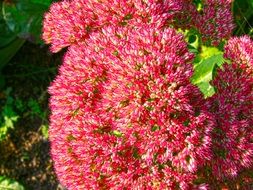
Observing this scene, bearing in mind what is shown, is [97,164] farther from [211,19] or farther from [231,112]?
[211,19]

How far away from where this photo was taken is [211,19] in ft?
8.43

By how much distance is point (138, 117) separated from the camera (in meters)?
2.08

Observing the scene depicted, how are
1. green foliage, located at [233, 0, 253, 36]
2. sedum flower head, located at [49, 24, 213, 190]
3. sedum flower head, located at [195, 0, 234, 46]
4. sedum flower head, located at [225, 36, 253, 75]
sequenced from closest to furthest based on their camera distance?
sedum flower head, located at [49, 24, 213, 190] < sedum flower head, located at [225, 36, 253, 75] < sedum flower head, located at [195, 0, 234, 46] < green foliage, located at [233, 0, 253, 36]

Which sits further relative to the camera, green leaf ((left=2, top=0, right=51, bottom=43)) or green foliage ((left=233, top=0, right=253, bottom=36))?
green leaf ((left=2, top=0, right=51, bottom=43))

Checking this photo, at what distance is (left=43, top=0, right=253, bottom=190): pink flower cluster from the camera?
6.89ft

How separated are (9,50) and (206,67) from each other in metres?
1.61

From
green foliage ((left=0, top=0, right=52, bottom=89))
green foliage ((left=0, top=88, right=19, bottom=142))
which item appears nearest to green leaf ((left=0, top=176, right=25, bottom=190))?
green foliage ((left=0, top=88, right=19, bottom=142))

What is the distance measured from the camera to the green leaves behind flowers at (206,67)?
255 centimetres

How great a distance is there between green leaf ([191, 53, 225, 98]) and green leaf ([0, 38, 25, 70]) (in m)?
1.53

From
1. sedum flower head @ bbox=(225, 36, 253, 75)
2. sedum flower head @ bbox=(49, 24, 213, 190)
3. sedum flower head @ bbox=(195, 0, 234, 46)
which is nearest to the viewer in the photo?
sedum flower head @ bbox=(49, 24, 213, 190)

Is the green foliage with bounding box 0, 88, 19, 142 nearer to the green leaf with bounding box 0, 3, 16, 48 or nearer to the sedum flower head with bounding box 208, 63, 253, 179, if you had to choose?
the green leaf with bounding box 0, 3, 16, 48

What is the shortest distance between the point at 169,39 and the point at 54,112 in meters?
0.60

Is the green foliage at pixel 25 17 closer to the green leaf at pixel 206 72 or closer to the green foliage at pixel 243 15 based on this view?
the green foliage at pixel 243 15

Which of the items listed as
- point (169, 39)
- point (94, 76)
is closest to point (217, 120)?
point (169, 39)
